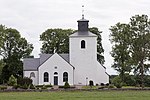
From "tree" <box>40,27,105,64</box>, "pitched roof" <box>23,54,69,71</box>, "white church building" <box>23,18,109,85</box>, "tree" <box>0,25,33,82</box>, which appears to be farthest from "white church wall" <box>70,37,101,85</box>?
"tree" <box>0,25,33,82</box>

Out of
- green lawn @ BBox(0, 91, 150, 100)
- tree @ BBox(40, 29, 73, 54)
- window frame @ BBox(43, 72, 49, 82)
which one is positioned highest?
tree @ BBox(40, 29, 73, 54)

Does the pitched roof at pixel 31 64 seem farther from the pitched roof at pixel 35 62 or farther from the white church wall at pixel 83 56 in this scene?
the white church wall at pixel 83 56

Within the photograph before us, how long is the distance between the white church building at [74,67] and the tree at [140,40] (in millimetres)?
16830

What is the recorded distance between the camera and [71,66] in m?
83.9

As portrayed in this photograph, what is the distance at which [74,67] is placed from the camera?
277ft

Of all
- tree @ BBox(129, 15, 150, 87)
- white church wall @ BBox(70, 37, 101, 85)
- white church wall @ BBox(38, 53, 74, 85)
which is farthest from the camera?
white church wall @ BBox(70, 37, 101, 85)

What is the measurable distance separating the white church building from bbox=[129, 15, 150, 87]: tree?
16.8 meters

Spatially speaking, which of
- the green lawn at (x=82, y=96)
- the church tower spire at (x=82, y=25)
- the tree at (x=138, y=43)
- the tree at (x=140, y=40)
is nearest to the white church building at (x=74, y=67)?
the church tower spire at (x=82, y=25)

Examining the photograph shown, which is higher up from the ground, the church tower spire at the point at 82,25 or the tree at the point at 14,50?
the church tower spire at the point at 82,25

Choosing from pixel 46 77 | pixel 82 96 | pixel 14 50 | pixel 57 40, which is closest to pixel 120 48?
pixel 46 77

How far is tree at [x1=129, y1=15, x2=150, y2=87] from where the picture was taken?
6456cm

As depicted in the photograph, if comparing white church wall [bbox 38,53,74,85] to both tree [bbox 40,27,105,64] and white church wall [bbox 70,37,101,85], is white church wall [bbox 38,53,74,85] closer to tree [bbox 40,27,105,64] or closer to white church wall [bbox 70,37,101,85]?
white church wall [bbox 70,37,101,85]

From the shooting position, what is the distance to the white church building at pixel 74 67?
274 feet

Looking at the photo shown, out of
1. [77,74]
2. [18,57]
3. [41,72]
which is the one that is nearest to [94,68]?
[77,74]
